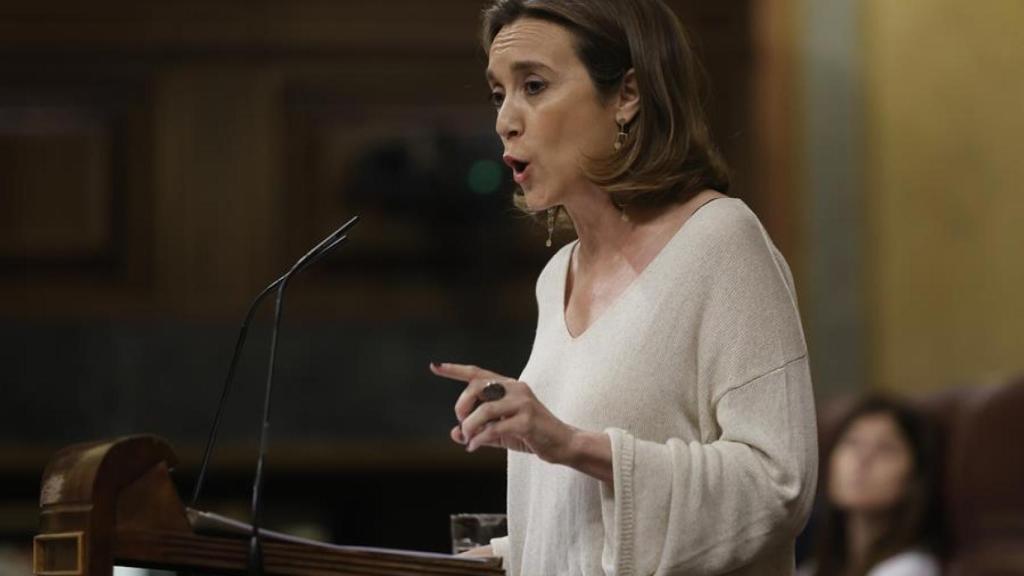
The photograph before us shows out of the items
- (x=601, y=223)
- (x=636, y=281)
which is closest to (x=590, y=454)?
(x=636, y=281)

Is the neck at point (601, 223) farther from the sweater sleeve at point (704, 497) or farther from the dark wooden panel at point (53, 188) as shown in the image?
the dark wooden panel at point (53, 188)

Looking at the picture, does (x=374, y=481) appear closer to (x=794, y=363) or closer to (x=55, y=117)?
(x=55, y=117)

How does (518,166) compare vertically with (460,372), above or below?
above

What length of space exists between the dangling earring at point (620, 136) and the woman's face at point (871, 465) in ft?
Answer: 8.11

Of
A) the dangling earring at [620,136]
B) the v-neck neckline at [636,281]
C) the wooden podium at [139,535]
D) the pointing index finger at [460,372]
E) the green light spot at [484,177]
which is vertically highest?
the green light spot at [484,177]

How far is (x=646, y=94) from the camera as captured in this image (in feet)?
5.76

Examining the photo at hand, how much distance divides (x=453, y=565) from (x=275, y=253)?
12.9 ft

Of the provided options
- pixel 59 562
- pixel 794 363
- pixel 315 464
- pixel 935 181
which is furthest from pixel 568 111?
pixel 935 181

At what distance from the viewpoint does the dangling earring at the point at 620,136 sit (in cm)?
178

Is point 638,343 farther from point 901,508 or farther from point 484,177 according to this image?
point 484,177

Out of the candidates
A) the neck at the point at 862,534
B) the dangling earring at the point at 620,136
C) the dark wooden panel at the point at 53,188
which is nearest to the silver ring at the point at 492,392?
the dangling earring at the point at 620,136

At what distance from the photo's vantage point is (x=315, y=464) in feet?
17.1

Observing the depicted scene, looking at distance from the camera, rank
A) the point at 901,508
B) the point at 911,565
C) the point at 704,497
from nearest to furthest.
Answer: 1. the point at 704,497
2. the point at 911,565
3. the point at 901,508

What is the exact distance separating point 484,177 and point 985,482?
7.14 feet
